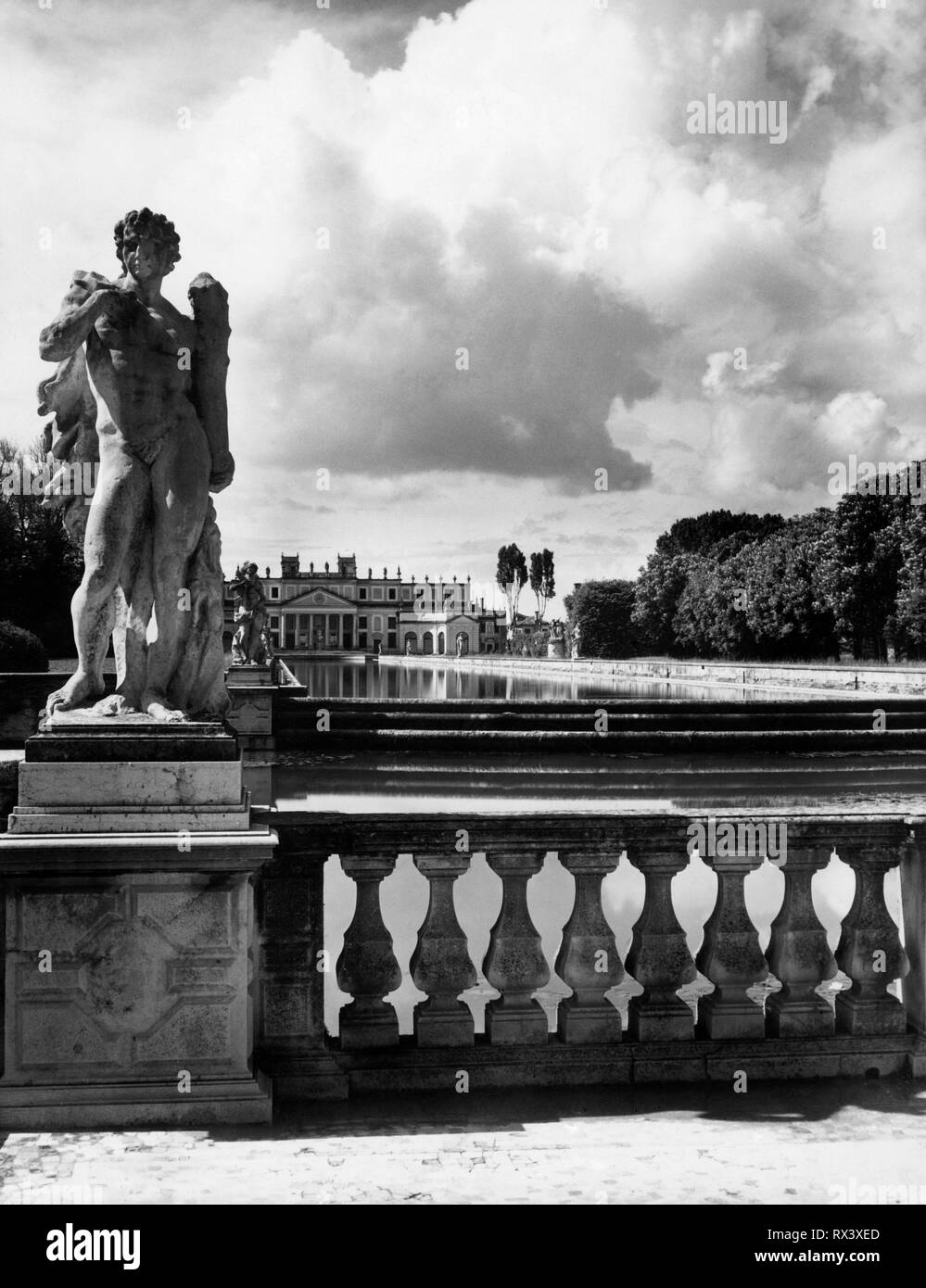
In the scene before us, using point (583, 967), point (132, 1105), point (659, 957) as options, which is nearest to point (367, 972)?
point (583, 967)

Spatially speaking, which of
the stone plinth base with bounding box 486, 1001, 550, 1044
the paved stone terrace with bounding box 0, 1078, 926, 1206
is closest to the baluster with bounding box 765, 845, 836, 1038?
the paved stone terrace with bounding box 0, 1078, 926, 1206

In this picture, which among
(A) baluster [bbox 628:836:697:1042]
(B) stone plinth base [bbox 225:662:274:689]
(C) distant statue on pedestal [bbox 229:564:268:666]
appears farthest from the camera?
(C) distant statue on pedestal [bbox 229:564:268:666]

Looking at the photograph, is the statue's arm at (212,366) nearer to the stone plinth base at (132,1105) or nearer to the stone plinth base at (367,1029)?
the stone plinth base at (367,1029)

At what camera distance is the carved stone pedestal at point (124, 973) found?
3549 mm

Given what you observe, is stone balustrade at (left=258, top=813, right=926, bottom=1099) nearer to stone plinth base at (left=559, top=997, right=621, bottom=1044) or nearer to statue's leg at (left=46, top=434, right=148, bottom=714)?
stone plinth base at (left=559, top=997, right=621, bottom=1044)

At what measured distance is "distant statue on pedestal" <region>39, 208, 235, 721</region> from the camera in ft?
12.8

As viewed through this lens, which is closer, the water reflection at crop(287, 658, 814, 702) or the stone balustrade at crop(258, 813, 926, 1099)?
the stone balustrade at crop(258, 813, 926, 1099)

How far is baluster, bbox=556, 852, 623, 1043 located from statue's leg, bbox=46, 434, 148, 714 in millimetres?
1705

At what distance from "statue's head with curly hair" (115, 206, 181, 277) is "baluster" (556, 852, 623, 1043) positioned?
8.19 feet

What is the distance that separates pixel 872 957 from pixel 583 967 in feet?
3.32

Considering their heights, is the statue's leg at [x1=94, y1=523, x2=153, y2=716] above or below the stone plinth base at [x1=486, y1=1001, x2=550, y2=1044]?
above

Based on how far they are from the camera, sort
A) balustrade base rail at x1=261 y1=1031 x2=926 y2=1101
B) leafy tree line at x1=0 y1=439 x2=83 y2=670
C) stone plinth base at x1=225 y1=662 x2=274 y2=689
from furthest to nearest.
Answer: leafy tree line at x1=0 y1=439 x2=83 y2=670 < stone plinth base at x1=225 y1=662 x2=274 y2=689 < balustrade base rail at x1=261 y1=1031 x2=926 y2=1101

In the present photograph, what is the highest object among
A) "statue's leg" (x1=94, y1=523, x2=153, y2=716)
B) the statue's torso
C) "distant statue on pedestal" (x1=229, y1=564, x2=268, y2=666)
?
"distant statue on pedestal" (x1=229, y1=564, x2=268, y2=666)

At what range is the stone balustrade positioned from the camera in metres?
3.83
